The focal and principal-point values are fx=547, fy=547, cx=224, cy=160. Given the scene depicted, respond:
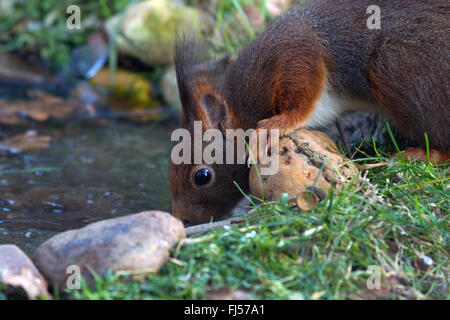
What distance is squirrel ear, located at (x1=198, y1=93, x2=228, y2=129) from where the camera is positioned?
3.51 m

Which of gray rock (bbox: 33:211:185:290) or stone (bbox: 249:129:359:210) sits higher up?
stone (bbox: 249:129:359:210)

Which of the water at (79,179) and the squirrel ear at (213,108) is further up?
the squirrel ear at (213,108)

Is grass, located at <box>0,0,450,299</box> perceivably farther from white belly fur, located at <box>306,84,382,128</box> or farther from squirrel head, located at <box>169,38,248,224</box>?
white belly fur, located at <box>306,84,382,128</box>

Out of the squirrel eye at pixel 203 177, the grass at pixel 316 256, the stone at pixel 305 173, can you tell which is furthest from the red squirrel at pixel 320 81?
the grass at pixel 316 256

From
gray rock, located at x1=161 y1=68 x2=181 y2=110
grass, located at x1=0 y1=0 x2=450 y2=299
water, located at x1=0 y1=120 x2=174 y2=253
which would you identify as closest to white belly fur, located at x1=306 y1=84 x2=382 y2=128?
grass, located at x1=0 y1=0 x2=450 y2=299

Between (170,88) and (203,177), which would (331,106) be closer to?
(203,177)

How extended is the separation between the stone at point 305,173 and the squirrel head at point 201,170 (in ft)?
1.48

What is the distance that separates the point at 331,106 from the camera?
143 inches

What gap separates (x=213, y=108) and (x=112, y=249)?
1568 millimetres

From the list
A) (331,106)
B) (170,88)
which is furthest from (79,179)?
(170,88)

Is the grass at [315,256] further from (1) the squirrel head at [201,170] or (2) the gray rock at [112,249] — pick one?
(1) the squirrel head at [201,170]

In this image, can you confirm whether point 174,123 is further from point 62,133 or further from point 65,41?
point 65,41

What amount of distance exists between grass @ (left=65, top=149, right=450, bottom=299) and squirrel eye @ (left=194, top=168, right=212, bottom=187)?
0.83 metres

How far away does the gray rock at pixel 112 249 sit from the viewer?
85.3 inches
